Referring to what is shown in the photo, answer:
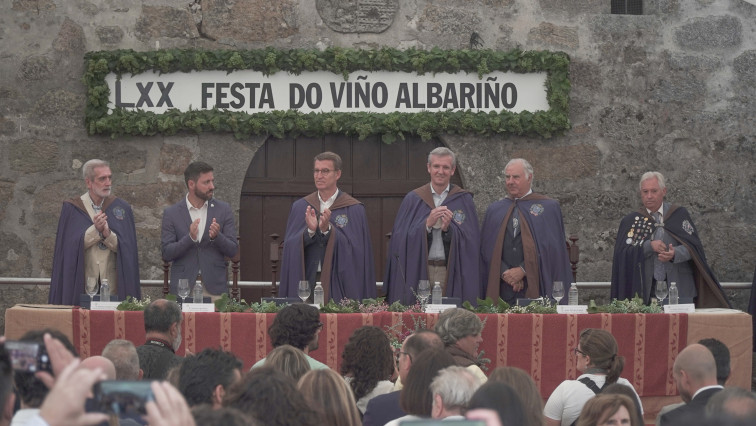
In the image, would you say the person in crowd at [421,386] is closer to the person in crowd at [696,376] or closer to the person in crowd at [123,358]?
the person in crowd at [123,358]

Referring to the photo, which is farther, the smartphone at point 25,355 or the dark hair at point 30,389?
the dark hair at point 30,389

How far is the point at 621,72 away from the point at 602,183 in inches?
39.3

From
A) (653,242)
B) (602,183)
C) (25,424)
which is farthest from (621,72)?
(25,424)

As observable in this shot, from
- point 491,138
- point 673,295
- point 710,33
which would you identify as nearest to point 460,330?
point 673,295

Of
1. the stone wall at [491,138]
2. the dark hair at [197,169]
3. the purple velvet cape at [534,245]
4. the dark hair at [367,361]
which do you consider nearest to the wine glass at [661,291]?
the purple velvet cape at [534,245]

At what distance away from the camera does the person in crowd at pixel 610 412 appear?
5.08 metres

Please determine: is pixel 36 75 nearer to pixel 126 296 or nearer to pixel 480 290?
pixel 126 296

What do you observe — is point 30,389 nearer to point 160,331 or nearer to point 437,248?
point 160,331

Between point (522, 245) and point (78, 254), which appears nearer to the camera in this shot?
point (78, 254)

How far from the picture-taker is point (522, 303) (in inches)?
338

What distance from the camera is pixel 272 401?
3.92m

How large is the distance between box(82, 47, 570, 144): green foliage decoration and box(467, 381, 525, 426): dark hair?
721cm

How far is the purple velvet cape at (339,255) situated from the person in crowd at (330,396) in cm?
446

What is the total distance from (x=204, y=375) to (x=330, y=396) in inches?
24.6
